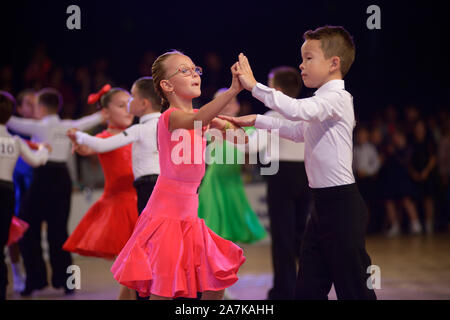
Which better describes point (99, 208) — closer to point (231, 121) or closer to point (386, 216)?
point (231, 121)

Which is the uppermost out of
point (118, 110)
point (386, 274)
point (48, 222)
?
point (118, 110)

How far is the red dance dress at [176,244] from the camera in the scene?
2.77 m

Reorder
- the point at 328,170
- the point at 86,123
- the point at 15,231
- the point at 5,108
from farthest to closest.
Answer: the point at 86,123 → the point at 15,231 → the point at 5,108 → the point at 328,170

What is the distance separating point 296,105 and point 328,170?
35cm

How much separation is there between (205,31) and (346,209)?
7.90 metres

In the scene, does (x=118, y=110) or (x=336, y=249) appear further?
(x=118, y=110)

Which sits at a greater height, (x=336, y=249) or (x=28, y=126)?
(x=28, y=126)

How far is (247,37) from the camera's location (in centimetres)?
997

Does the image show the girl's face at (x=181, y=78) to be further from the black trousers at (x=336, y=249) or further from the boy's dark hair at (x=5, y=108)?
the boy's dark hair at (x=5, y=108)

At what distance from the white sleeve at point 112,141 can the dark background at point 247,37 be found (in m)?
5.08

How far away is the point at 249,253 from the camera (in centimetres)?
749

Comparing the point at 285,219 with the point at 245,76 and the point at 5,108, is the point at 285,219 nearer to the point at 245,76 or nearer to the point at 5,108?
the point at 245,76

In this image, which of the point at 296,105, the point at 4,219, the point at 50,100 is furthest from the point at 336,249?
the point at 50,100

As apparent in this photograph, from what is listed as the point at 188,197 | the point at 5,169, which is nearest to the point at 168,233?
the point at 188,197
